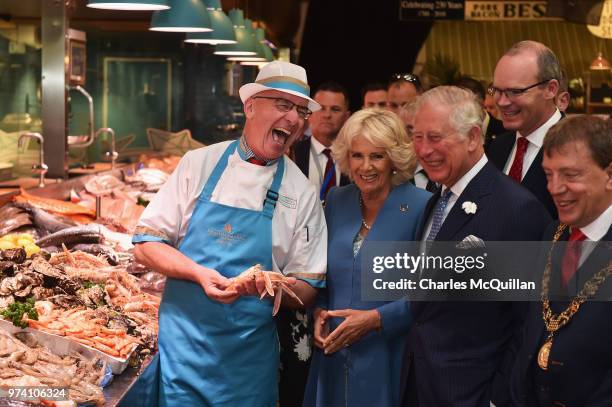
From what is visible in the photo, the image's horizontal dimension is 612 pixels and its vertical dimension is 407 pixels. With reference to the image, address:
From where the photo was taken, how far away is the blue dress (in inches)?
127

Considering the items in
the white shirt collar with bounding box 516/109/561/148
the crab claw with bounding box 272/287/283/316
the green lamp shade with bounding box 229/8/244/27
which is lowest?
the crab claw with bounding box 272/287/283/316

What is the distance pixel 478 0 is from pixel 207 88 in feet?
17.2

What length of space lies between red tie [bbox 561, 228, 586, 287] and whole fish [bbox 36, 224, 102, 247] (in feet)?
10.1

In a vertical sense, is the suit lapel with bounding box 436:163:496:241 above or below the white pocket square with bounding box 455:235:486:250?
above

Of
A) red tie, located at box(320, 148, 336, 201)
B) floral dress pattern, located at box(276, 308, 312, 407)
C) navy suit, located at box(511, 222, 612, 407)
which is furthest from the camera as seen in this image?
red tie, located at box(320, 148, 336, 201)

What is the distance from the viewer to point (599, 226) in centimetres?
219

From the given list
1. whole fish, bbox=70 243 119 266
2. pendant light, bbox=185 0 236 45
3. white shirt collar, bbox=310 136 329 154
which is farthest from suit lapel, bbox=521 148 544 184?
pendant light, bbox=185 0 236 45

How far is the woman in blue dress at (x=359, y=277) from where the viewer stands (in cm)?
318

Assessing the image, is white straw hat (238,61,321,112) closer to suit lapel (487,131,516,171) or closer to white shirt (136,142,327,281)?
white shirt (136,142,327,281)

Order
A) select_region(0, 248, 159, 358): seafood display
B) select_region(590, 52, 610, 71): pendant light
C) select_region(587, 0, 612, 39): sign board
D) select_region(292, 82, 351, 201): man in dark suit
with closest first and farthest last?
select_region(0, 248, 159, 358): seafood display < select_region(292, 82, 351, 201): man in dark suit < select_region(587, 0, 612, 39): sign board < select_region(590, 52, 610, 71): pendant light

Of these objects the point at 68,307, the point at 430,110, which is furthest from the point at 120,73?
the point at 430,110

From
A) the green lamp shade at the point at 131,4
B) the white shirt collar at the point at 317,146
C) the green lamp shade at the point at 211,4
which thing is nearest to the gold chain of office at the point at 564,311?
the green lamp shade at the point at 131,4

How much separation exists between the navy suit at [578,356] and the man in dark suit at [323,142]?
267 centimetres

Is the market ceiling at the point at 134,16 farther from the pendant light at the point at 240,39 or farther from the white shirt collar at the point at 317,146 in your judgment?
the white shirt collar at the point at 317,146
